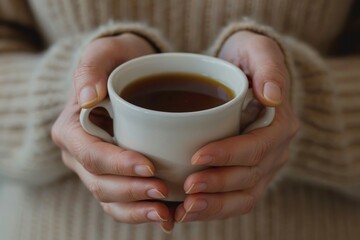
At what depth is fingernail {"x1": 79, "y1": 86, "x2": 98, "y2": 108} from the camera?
0.47 meters

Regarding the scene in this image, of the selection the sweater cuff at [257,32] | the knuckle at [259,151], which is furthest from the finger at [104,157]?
the sweater cuff at [257,32]

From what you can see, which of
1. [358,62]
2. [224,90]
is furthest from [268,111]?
[358,62]

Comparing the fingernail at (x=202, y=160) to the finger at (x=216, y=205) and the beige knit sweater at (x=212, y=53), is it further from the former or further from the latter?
the beige knit sweater at (x=212, y=53)

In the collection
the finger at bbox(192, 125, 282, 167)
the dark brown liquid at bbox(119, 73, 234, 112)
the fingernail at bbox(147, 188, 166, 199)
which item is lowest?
the fingernail at bbox(147, 188, 166, 199)

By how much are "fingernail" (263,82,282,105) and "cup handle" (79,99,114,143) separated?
0.15 metres

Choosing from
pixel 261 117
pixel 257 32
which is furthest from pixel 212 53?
pixel 261 117

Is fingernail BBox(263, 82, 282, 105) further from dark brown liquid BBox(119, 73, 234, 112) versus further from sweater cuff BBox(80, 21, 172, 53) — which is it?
sweater cuff BBox(80, 21, 172, 53)

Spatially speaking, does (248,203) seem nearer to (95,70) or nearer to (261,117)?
(261,117)

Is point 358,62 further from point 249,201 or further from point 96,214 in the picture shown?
point 96,214

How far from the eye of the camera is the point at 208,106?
50cm

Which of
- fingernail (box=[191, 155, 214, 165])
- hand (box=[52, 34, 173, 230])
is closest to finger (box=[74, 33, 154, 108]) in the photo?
hand (box=[52, 34, 173, 230])

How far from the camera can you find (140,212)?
50 cm

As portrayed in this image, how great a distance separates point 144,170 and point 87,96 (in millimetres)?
86

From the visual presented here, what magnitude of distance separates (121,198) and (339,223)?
37cm
